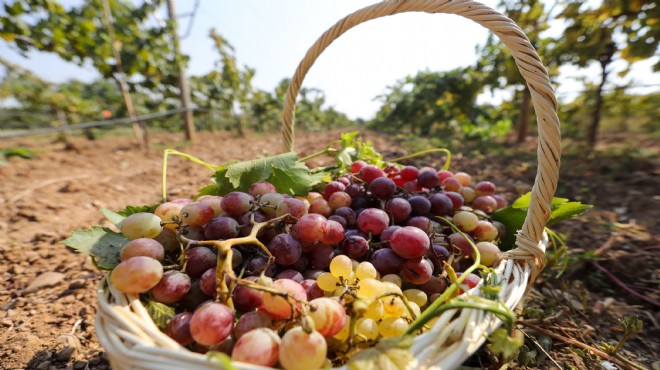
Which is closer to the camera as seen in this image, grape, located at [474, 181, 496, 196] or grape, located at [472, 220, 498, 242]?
grape, located at [472, 220, 498, 242]

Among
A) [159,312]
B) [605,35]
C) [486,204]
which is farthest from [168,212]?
[605,35]

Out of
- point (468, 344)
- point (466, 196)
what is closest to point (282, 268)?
point (468, 344)

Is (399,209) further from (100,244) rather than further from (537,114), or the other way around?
(100,244)

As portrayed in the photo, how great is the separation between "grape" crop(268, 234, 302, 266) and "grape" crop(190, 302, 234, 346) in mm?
222

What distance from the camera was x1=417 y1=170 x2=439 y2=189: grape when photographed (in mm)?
1199

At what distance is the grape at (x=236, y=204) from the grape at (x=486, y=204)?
890 mm

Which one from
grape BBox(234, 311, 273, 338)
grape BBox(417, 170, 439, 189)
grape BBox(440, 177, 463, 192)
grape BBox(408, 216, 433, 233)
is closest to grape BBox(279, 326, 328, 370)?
grape BBox(234, 311, 273, 338)

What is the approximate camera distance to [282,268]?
884 mm

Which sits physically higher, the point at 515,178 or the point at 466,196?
the point at 466,196

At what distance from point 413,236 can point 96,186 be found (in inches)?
127

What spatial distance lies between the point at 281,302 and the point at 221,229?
307 mm

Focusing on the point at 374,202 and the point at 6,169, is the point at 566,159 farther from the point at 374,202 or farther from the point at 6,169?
the point at 6,169

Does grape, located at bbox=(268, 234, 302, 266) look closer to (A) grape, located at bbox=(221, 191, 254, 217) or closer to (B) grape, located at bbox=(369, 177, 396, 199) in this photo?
(A) grape, located at bbox=(221, 191, 254, 217)

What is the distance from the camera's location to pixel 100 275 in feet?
4.73
